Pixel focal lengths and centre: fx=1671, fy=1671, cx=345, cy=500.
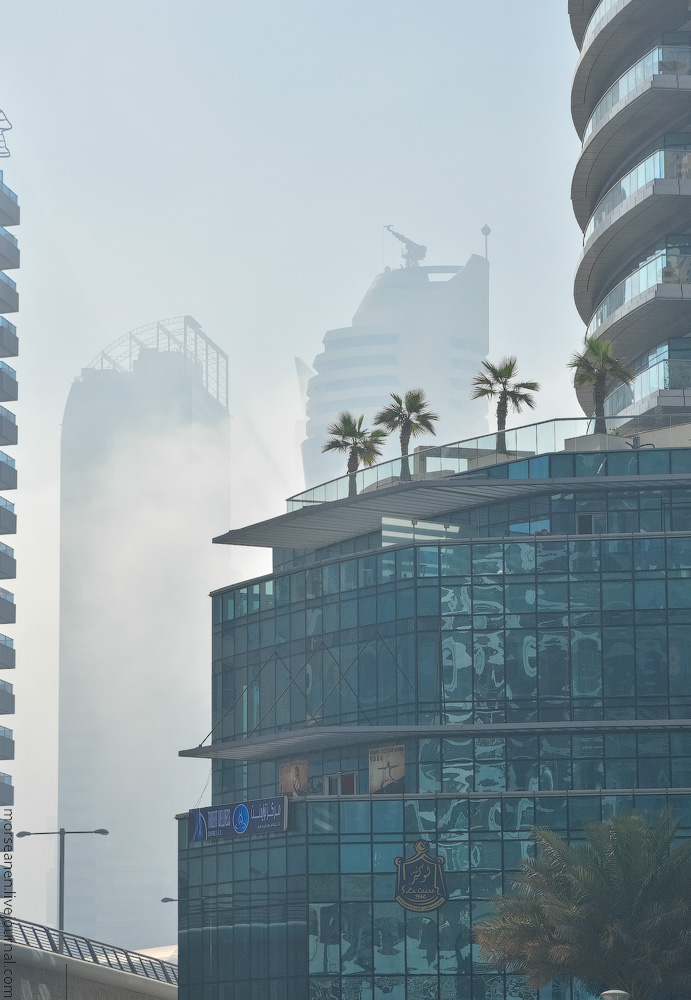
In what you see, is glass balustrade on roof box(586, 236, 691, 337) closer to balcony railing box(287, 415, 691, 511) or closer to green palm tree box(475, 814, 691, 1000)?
balcony railing box(287, 415, 691, 511)

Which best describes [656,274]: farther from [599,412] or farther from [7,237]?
[7,237]

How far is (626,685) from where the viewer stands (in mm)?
61531

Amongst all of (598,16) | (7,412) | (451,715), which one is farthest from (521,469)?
(7,412)

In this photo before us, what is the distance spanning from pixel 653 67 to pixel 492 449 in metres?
22.2

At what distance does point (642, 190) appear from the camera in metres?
77.6

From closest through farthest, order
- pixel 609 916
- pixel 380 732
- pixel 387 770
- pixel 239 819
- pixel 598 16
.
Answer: pixel 609 916
pixel 380 732
pixel 387 770
pixel 239 819
pixel 598 16

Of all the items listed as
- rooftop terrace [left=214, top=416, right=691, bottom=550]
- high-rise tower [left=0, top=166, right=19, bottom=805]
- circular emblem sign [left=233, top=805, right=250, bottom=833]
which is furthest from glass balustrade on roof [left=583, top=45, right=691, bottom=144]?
high-rise tower [left=0, top=166, right=19, bottom=805]

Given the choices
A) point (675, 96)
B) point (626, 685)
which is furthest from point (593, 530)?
point (675, 96)

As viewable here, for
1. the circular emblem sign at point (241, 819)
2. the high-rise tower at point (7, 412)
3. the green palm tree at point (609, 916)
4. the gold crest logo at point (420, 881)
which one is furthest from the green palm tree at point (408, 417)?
the high-rise tower at point (7, 412)

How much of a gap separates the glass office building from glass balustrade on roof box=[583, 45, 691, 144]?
20.7m

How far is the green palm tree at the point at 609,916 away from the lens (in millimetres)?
49094

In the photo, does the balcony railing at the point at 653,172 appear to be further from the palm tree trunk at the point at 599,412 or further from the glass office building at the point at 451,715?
the glass office building at the point at 451,715

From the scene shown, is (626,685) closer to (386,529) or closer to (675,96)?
(386,529)

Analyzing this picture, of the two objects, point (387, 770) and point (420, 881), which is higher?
point (387, 770)
